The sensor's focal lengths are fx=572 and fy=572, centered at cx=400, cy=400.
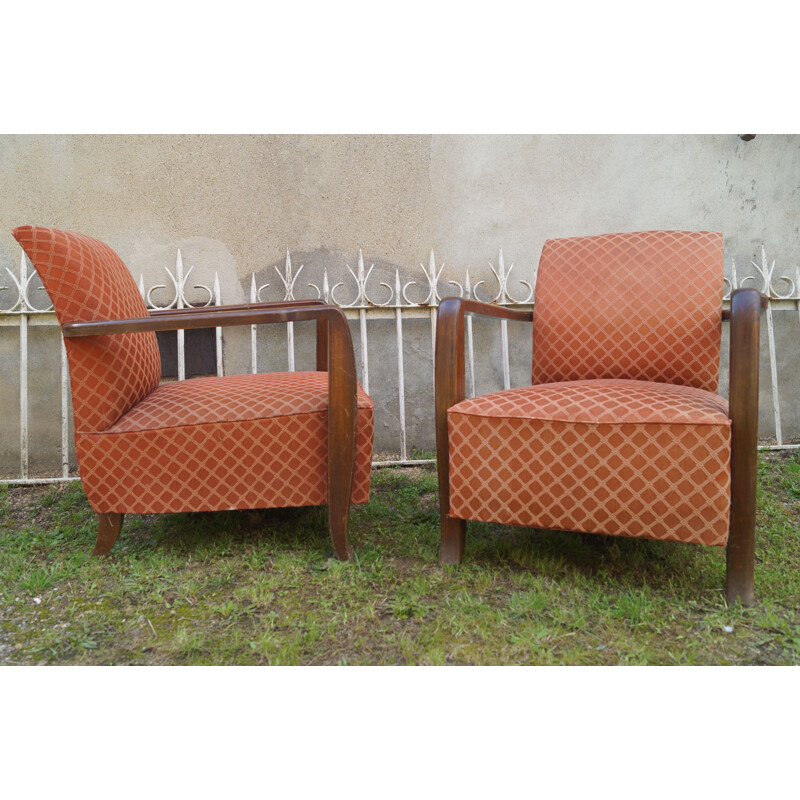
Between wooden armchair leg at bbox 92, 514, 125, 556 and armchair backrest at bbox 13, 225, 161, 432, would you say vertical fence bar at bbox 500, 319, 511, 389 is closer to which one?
armchair backrest at bbox 13, 225, 161, 432

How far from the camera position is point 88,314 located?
1.70 metres

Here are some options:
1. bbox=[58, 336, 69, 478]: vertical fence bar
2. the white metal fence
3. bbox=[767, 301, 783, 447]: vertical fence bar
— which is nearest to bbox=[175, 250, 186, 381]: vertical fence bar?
the white metal fence

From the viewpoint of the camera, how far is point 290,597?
1.60m

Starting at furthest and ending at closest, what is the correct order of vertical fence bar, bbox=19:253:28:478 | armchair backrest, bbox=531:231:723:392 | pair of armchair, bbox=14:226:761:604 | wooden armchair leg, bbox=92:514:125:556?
vertical fence bar, bbox=19:253:28:478
armchair backrest, bbox=531:231:723:392
wooden armchair leg, bbox=92:514:125:556
pair of armchair, bbox=14:226:761:604

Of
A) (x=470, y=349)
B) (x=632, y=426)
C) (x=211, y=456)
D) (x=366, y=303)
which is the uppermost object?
(x=366, y=303)

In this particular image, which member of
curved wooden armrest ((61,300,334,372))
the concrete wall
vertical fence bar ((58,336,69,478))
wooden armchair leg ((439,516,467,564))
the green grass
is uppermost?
the concrete wall

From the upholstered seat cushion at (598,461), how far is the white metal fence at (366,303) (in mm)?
1285

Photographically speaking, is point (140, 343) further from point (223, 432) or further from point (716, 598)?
point (716, 598)

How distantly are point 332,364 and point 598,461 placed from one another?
79 cm

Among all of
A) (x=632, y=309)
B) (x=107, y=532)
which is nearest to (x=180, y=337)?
(x=107, y=532)

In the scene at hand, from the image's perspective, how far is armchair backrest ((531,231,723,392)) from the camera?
1.94 m

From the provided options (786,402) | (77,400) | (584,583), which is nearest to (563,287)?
(584,583)

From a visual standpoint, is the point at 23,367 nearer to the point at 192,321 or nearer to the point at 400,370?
the point at 192,321

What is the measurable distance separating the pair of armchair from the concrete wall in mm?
999
